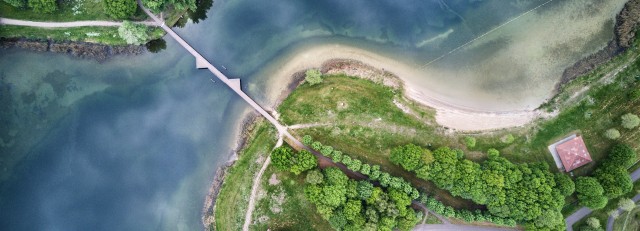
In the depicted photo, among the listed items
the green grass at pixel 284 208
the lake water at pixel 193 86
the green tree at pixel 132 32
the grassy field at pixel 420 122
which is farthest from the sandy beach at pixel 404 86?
the green tree at pixel 132 32

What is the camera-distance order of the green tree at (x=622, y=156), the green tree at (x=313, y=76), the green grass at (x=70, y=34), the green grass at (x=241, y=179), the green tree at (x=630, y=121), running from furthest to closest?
the green grass at (x=241, y=179)
the green grass at (x=70, y=34)
the green tree at (x=313, y=76)
the green tree at (x=630, y=121)
the green tree at (x=622, y=156)

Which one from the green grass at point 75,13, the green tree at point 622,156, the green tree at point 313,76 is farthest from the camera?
the green grass at point 75,13

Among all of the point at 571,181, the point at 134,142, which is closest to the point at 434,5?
the point at 571,181

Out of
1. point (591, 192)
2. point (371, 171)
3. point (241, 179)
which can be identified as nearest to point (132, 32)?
point (241, 179)

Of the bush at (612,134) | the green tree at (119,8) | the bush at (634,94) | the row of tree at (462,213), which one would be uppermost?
the bush at (634,94)

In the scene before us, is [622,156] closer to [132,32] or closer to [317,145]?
[317,145]

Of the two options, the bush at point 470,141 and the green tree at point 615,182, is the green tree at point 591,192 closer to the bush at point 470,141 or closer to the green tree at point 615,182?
the green tree at point 615,182

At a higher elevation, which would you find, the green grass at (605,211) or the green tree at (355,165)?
the green grass at (605,211)
